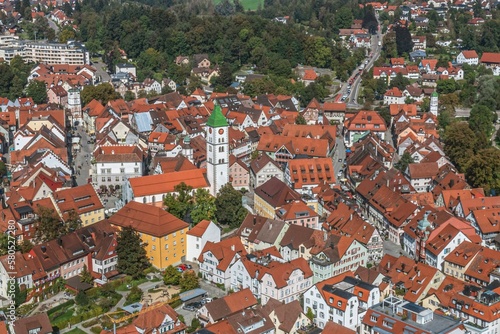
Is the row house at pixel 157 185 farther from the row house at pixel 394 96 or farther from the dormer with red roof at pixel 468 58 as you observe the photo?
the dormer with red roof at pixel 468 58

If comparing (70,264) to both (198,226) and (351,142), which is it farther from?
(351,142)

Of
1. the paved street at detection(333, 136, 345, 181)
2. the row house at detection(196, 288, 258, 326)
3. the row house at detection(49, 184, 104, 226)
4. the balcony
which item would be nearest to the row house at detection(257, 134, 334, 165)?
the paved street at detection(333, 136, 345, 181)

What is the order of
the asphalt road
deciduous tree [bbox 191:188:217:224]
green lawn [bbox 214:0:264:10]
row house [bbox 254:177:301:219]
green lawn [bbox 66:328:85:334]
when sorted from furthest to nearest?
green lawn [bbox 214:0:264:10] < the asphalt road < row house [bbox 254:177:301:219] < deciduous tree [bbox 191:188:217:224] < green lawn [bbox 66:328:85:334]

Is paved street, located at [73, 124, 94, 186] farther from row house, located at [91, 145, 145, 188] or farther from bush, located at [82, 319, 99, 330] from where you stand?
bush, located at [82, 319, 99, 330]

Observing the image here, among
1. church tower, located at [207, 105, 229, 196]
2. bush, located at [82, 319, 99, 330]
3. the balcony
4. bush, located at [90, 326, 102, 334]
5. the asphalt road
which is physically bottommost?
the asphalt road

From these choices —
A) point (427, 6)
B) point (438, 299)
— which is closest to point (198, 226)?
point (438, 299)

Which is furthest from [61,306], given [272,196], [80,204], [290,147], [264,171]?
[290,147]

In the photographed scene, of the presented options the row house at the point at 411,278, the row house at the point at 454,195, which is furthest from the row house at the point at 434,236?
the row house at the point at 454,195
